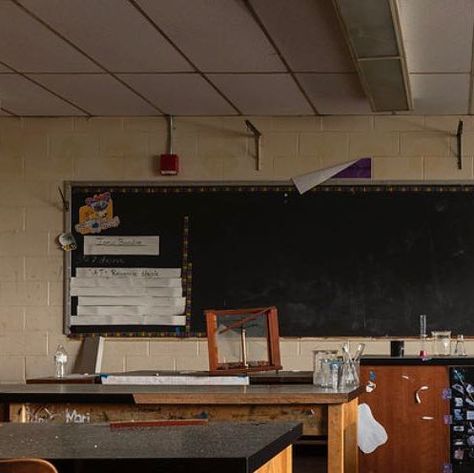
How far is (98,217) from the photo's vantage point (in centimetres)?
728

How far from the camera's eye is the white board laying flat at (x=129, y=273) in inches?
284

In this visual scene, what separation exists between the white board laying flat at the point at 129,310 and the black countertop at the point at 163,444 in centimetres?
463

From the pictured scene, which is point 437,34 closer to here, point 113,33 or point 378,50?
point 378,50

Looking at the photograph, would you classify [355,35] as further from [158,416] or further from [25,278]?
[25,278]

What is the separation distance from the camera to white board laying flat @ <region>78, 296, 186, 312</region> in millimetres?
7176

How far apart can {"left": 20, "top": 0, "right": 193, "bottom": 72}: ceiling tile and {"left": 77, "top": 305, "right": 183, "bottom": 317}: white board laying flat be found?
1896 millimetres

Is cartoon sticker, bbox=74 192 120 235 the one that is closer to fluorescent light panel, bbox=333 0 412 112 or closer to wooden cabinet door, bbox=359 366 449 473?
fluorescent light panel, bbox=333 0 412 112

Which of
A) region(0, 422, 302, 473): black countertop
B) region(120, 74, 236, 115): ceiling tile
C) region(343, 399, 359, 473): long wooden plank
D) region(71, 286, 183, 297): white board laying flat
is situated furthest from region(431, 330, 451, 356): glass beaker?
region(0, 422, 302, 473): black countertop

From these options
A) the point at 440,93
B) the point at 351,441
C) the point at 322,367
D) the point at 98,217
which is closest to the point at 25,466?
the point at 322,367

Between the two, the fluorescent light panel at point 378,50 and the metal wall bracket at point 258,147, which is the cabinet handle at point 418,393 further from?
the metal wall bracket at point 258,147

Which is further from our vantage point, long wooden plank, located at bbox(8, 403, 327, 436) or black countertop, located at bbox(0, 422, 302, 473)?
long wooden plank, located at bbox(8, 403, 327, 436)

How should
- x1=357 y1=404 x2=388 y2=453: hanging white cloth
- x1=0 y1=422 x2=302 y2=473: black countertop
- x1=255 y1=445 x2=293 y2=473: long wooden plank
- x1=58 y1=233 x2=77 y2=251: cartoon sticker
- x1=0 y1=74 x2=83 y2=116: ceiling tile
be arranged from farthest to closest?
1. x1=58 y1=233 x2=77 y2=251: cartoon sticker
2. x1=0 y1=74 x2=83 y2=116: ceiling tile
3. x1=357 y1=404 x2=388 y2=453: hanging white cloth
4. x1=255 y1=445 x2=293 y2=473: long wooden plank
5. x1=0 y1=422 x2=302 y2=473: black countertop

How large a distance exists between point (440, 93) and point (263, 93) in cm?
107

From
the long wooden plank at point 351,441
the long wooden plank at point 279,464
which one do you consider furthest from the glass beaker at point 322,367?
the long wooden plank at point 279,464
